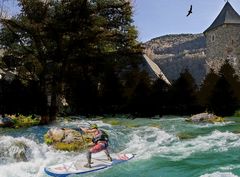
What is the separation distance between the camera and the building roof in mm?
36562

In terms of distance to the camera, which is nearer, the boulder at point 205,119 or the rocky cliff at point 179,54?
the boulder at point 205,119

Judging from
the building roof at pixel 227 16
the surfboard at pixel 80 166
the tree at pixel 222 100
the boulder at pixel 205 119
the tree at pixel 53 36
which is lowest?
the surfboard at pixel 80 166

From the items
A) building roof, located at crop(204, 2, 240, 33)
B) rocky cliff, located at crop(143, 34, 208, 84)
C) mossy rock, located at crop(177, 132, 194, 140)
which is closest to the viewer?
mossy rock, located at crop(177, 132, 194, 140)

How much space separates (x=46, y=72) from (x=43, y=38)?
75.6 inches

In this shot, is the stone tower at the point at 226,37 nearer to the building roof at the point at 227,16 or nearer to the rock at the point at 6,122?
the building roof at the point at 227,16

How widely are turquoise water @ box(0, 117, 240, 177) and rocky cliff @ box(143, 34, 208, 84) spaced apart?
19188 mm

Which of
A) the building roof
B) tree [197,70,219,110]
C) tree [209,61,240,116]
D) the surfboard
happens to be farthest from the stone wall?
the surfboard

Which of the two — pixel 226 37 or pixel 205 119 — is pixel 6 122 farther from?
pixel 226 37

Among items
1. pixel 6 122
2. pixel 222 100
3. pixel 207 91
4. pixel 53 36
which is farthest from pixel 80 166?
pixel 207 91

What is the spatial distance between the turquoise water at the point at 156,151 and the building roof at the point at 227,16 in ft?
58.7

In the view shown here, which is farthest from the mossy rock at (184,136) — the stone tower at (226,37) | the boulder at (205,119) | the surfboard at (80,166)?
the stone tower at (226,37)

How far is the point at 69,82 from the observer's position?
97.6 ft

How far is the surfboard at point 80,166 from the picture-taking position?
1248 centimetres

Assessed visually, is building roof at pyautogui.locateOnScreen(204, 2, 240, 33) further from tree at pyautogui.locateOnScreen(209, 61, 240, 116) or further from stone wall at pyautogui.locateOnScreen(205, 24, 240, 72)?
tree at pyautogui.locateOnScreen(209, 61, 240, 116)
